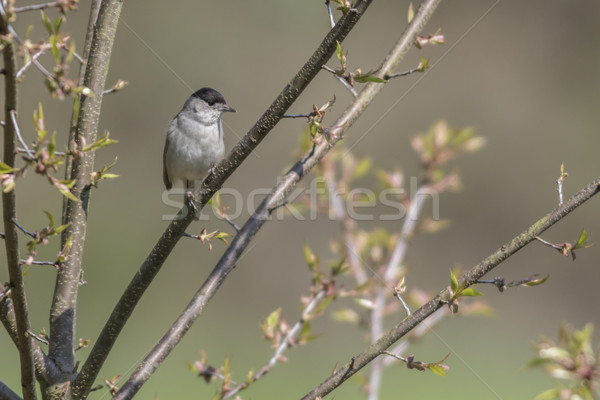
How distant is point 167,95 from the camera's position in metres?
10.6

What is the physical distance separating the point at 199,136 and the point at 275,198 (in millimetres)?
2732

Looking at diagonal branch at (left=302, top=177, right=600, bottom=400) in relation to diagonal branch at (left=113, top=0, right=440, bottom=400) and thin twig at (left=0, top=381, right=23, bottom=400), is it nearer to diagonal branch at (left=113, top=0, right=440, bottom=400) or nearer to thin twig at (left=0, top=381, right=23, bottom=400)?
diagonal branch at (left=113, top=0, right=440, bottom=400)

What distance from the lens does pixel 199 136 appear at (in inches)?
205

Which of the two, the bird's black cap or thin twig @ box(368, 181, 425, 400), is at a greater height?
the bird's black cap

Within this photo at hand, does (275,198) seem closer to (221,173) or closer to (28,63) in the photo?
(221,173)

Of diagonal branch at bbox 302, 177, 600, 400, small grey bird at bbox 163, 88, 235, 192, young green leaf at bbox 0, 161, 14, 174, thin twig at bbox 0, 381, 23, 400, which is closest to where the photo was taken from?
young green leaf at bbox 0, 161, 14, 174

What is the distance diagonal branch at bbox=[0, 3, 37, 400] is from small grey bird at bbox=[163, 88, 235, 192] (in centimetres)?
343

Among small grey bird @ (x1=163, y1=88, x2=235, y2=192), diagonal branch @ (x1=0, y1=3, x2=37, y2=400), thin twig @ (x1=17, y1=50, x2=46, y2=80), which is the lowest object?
diagonal branch @ (x1=0, y1=3, x2=37, y2=400)

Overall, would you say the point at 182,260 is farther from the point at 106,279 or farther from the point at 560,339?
the point at 560,339

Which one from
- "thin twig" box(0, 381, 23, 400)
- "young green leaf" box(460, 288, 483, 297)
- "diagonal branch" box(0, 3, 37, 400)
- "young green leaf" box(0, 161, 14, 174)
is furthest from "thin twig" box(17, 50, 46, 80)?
"young green leaf" box(460, 288, 483, 297)

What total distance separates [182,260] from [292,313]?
1865 millimetres

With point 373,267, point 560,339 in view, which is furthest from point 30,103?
point 560,339

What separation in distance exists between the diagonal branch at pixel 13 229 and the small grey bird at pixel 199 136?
3.43 metres

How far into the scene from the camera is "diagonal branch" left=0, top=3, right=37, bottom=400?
1338 millimetres
